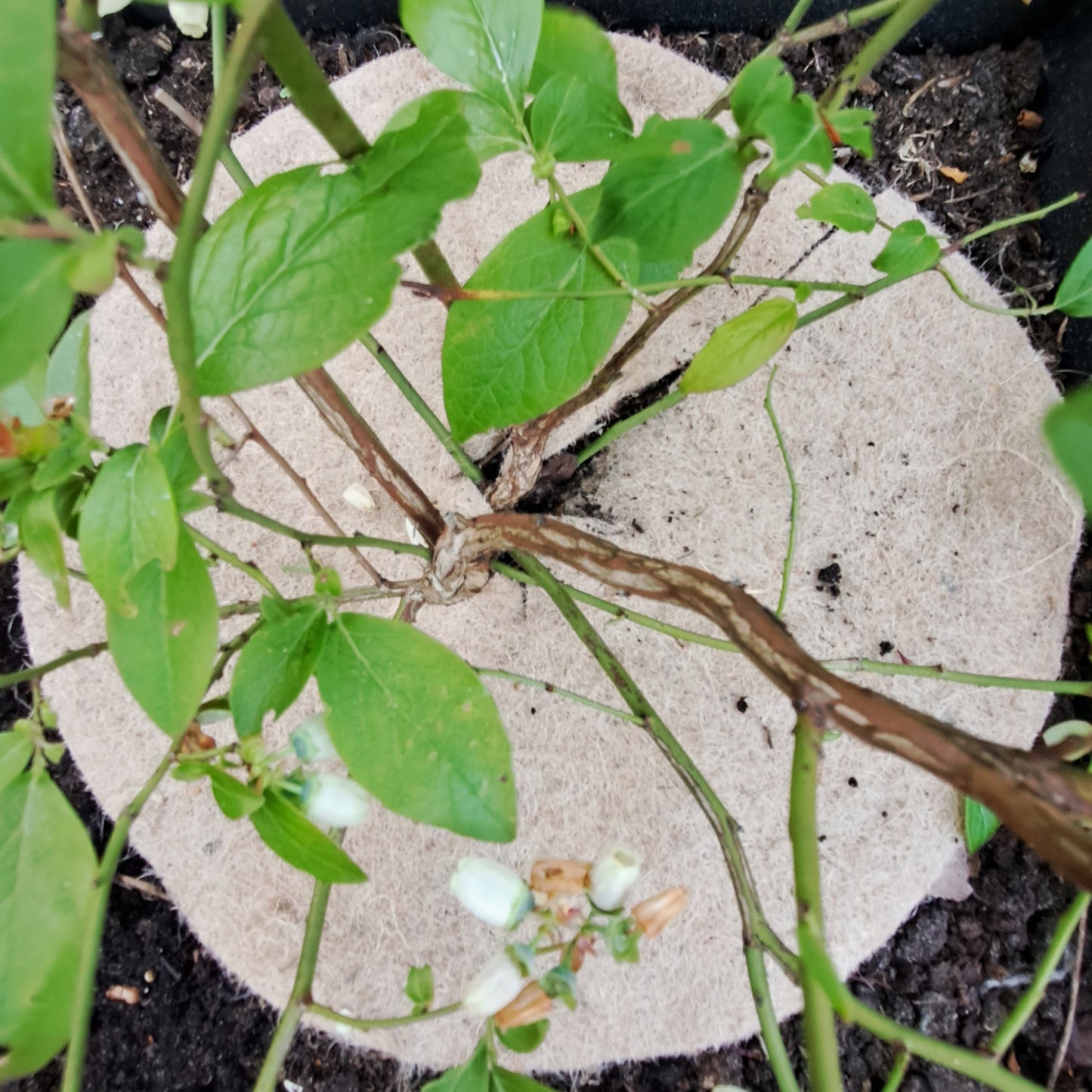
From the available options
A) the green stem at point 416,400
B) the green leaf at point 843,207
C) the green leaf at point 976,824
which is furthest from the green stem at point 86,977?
the green leaf at point 976,824

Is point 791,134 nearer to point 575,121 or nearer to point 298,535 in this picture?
point 575,121

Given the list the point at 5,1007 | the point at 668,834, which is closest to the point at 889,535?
the point at 668,834

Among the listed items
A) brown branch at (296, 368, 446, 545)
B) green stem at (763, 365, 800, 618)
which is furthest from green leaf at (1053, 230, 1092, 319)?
brown branch at (296, 368, 446, 545)

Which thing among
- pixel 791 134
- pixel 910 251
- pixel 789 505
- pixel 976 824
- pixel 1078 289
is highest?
pixel 791 134

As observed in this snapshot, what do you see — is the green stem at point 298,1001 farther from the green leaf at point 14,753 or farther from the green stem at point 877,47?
the green stem at point 877,47

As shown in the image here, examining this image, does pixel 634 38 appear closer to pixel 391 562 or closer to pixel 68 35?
pixel 391 562

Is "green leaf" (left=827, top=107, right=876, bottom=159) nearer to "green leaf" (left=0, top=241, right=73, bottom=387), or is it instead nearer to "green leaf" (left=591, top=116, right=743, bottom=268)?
"green leaf" (left=591, top=116, right=743, bottom=268)

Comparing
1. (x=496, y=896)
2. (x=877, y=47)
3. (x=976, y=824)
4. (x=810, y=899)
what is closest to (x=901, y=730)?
(x=810, y=899)
